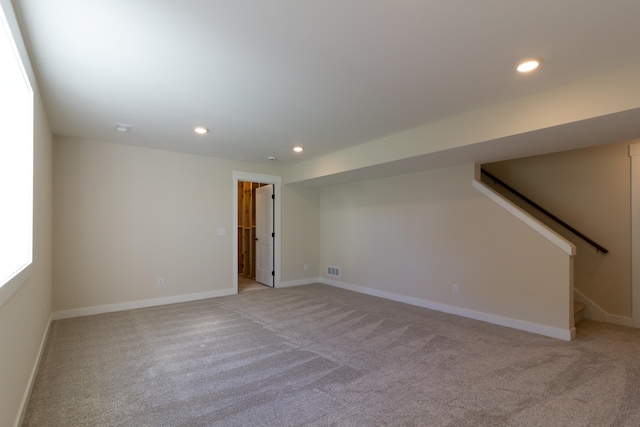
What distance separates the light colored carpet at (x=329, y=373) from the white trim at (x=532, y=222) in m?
1.04

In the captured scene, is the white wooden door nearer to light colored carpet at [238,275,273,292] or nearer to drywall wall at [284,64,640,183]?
light colored carpet at [238,275,273,292]

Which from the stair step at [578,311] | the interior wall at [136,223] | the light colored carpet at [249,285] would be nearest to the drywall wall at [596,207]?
the stair step at [578,311]

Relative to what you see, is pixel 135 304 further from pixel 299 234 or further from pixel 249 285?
pixel 299 234

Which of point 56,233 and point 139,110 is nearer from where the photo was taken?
point 139,110

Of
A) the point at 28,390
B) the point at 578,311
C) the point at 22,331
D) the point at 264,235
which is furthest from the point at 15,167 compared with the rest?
the point at 578,311

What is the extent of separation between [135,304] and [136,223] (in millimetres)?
1243

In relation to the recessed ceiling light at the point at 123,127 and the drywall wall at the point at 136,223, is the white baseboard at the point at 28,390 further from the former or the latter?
the recessed ceiling light at the point at 123,127

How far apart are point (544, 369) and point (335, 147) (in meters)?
3.62

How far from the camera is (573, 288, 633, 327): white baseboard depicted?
13.1ft

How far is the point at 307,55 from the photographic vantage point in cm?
225

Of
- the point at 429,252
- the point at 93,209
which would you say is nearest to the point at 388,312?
the point at 429,252

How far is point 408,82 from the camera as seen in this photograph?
266 cm

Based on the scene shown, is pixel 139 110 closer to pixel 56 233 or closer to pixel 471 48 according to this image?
pixel 56 233

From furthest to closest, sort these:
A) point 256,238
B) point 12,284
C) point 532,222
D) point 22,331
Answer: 1. point 256,238
2. point 532,222
3. point 22,331
4. point 12,284
